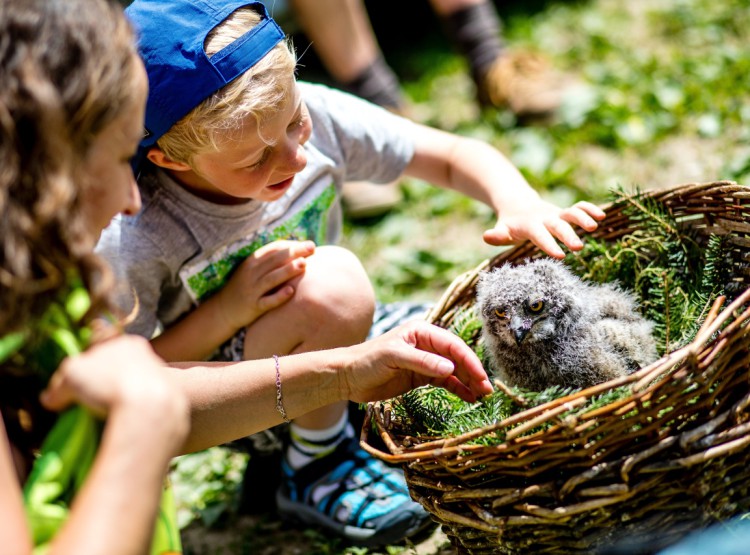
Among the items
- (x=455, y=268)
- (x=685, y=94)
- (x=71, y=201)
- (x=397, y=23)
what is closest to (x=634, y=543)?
(x=71, y=201)

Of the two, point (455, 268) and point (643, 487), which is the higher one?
point (643, 487)

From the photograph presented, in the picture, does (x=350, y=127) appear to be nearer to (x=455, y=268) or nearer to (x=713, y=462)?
(x=455, y=268)

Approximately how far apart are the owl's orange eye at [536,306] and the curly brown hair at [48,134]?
3.52ft

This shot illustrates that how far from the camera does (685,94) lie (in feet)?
11.6

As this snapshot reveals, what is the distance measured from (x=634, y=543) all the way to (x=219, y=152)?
127 centimetres

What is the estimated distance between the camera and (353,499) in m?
2.10


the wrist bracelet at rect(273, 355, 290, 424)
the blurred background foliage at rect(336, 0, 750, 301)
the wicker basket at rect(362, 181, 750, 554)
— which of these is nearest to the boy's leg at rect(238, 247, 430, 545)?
the wrist bracelet at rect(273, 355, 290, 424)

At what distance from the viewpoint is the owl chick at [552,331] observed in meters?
1.92

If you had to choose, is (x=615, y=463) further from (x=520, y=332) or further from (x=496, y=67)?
(x=496, y=67)

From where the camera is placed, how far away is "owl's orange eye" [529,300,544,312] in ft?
6.28

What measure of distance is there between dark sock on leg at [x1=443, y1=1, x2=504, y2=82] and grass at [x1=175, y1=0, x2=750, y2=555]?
0.26m

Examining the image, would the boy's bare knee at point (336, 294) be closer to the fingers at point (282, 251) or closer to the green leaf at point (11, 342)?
the fingers at point (282, 251)

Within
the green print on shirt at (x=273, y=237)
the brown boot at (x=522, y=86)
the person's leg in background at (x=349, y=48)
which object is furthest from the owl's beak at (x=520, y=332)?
the brown boot at (x=522, y=86)

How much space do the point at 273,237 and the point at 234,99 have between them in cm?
51
